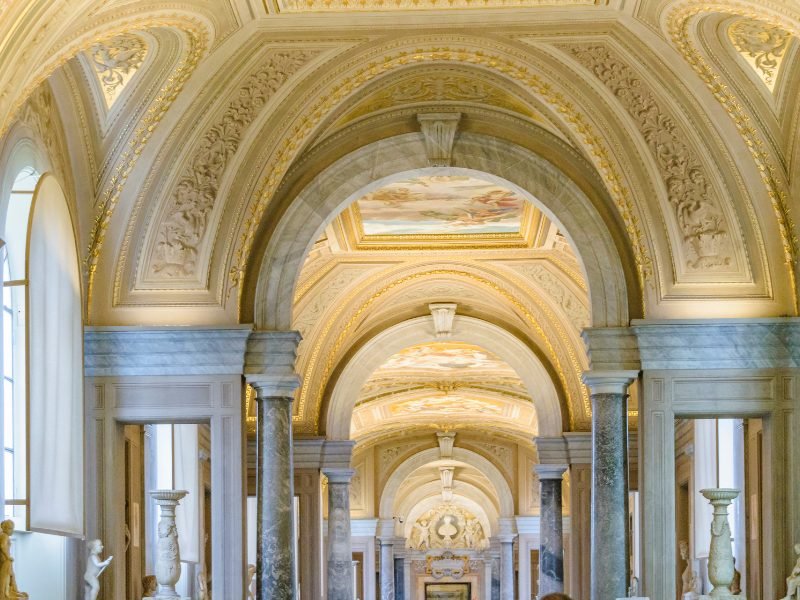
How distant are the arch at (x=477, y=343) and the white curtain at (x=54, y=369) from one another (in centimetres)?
1008

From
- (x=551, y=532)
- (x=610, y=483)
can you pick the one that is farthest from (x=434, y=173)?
(x=551, y=532)

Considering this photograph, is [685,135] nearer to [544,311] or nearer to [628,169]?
[628,169]

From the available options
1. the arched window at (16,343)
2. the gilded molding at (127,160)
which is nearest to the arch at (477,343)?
the gilded molding at (127,160)

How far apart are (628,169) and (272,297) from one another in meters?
4.13

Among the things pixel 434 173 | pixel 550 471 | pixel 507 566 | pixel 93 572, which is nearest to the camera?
pixel 93 572

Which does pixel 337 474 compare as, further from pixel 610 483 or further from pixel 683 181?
pixel 683 181

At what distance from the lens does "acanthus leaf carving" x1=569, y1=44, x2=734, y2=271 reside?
16.8m

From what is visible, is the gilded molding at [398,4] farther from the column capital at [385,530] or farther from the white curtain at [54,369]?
the column capital at [385,530]

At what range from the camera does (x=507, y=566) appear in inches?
1777

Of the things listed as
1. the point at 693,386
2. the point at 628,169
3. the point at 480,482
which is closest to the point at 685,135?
the point at 628,169

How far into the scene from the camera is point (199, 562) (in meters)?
23.7

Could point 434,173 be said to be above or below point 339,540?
above

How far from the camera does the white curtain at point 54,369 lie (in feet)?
49.0

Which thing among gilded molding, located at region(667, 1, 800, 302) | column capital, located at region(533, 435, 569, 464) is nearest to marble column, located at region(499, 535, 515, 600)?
column capital, located at region(533, 435, 569, 464)
